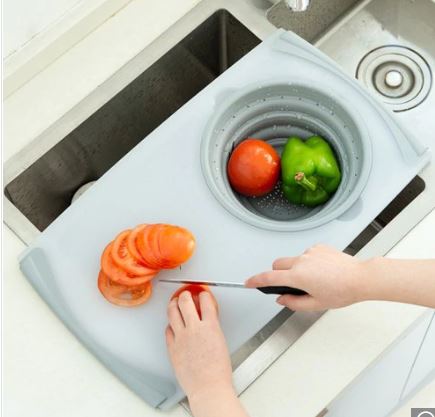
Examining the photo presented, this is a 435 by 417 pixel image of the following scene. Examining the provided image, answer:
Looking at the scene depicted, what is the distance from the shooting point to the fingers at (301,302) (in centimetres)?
91

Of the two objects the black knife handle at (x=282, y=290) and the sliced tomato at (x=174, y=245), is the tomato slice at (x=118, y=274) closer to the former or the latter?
the sliced tomato at (x=174, y=245)

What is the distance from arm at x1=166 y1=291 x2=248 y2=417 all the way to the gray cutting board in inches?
1.5

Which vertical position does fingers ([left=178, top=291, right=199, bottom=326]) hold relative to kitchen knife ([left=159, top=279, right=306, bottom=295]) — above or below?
below

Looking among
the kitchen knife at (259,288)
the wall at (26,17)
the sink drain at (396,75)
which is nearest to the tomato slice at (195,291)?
the kitchen knife at (259,288)

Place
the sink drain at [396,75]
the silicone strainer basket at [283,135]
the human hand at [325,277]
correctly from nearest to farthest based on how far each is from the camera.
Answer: the human hand at [325,277], the silicone strainer basket at [283,135], the sink drain at [396,75]

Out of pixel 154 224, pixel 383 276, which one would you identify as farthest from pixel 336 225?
pixel 154 224

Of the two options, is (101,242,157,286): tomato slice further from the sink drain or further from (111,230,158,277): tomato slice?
the sink drain

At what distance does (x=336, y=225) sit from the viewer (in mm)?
995

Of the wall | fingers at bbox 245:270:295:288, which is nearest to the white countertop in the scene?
fingers at bbox 245:270:295:288

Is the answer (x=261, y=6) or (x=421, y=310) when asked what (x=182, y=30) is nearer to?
(x=261, y=6)

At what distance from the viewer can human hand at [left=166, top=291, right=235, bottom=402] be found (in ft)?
2.93

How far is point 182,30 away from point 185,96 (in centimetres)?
16

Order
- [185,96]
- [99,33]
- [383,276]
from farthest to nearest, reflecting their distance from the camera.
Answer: [185,96] → [99,33] → [383,276]

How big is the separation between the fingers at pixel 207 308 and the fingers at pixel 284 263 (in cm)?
9
